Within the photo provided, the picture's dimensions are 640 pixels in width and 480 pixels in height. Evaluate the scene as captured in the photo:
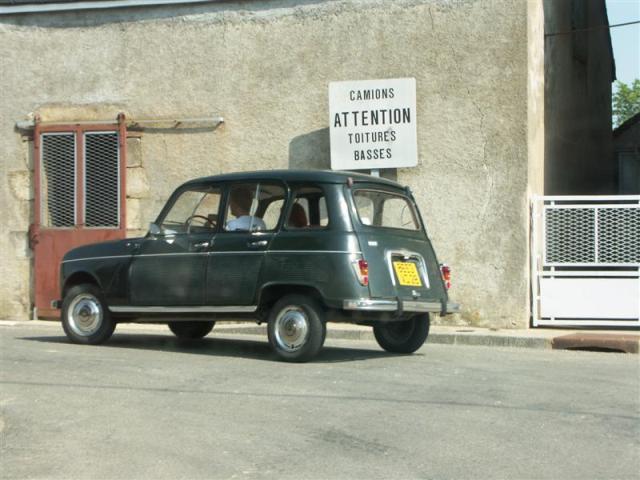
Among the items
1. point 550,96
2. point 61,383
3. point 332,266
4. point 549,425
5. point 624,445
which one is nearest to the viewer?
point 624,445

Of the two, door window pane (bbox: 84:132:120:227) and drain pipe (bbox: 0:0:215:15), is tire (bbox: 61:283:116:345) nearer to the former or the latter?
door window pane (bbox: 84:132:120:227)

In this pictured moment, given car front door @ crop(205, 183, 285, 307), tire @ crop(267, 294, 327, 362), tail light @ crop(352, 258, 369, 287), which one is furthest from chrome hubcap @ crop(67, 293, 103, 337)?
tail light @ crop(352, 258, 369, 287)

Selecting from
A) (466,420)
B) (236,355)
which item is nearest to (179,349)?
(236,355)

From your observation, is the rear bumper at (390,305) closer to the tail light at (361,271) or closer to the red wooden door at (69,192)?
the tail light at (361,271)

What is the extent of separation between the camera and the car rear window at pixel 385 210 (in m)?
9.71

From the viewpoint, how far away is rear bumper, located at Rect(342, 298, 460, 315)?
9.12 meters

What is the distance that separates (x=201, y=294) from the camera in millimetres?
10000

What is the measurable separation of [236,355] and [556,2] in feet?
34.2

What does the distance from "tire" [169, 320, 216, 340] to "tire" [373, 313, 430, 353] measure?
2080 mm

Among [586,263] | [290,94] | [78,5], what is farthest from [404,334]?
[78,5]

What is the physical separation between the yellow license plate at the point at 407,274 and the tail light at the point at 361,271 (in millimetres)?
433

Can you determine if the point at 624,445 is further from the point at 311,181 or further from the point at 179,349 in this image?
the point at 179,349

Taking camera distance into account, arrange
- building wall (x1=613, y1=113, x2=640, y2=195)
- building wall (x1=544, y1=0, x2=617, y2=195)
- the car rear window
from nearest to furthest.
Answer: the car rear window, building wall (x1=544, y1=0, x2=617, y2=195), building wall (x1=613, y1=113, x2=640, y2=195)

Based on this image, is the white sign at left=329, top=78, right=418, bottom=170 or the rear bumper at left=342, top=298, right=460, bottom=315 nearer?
the rear bumper at left=342, top=298, right=460, bottom=315
